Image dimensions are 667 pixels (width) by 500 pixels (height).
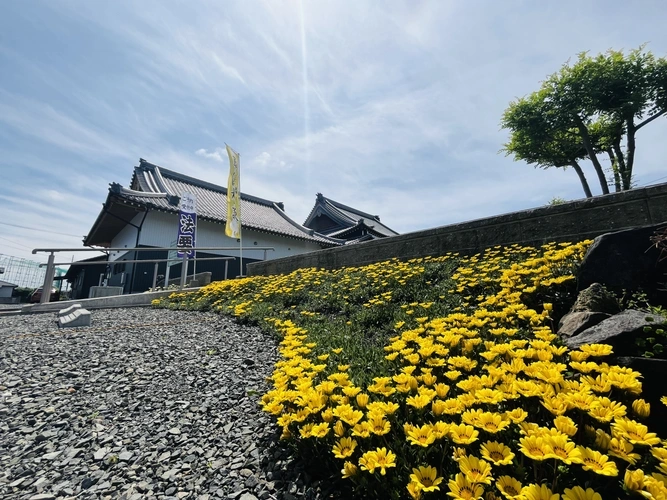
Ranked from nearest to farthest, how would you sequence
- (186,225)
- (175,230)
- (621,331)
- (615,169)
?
(621,331), (186,225), (175,230), (615,169)

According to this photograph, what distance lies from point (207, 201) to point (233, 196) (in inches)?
268

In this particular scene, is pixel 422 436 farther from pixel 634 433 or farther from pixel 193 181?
pixel 193 181

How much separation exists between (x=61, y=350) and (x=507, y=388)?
Answer: 4.55 meters

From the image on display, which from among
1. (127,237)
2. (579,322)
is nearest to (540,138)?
(579,322)

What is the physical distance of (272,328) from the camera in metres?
3.90

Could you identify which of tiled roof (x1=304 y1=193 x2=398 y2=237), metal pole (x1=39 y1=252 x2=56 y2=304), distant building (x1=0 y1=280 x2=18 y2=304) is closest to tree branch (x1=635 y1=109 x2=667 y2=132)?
tiled roof (x1=304 y1=193 x2=398 y2=237)

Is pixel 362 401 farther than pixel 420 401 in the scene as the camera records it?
Yes

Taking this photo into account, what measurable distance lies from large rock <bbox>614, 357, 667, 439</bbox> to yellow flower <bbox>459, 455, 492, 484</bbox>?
1.03 metres

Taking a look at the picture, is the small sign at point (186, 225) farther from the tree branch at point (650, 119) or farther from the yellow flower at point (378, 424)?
the tree branch at point (650, 119)

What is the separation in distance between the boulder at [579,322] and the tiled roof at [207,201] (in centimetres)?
1280

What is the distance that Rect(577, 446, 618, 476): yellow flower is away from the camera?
0.92 metres

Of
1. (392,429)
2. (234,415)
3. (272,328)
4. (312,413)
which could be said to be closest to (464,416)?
(392,429)

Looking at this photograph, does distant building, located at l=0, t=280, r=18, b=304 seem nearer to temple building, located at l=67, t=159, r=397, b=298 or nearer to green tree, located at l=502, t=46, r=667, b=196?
temple building, located at l=67, t=159, r=397, b=298

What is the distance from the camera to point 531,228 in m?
4.35
